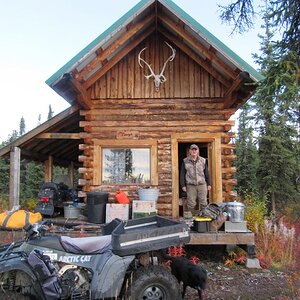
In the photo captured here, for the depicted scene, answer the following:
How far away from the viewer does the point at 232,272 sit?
22.2ft

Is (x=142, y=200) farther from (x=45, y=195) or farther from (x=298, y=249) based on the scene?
(x=298, y=249)

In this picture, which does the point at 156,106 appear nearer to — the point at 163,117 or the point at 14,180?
the point at 163,117

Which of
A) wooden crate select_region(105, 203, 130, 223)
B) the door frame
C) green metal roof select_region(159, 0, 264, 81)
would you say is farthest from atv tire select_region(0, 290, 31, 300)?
green metal roof select_region(159, 0, 264, 81)

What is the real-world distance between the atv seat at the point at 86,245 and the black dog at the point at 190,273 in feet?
3.39

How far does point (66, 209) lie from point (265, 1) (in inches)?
259

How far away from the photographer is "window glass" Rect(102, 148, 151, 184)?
30.9 ft

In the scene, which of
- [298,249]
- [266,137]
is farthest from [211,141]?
[266,137]

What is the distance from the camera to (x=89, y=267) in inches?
161

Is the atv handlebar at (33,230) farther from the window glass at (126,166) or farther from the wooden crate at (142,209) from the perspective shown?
the window glass at (126,166)

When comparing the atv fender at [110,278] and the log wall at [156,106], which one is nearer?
the atv fender at [110,278]

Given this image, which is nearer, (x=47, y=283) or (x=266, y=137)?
(x=47, y=283)

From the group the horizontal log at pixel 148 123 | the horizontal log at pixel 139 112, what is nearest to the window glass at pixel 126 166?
the horizontal log at pixel 148 123

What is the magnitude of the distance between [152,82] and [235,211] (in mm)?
4244

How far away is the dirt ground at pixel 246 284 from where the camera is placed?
5.30 m
